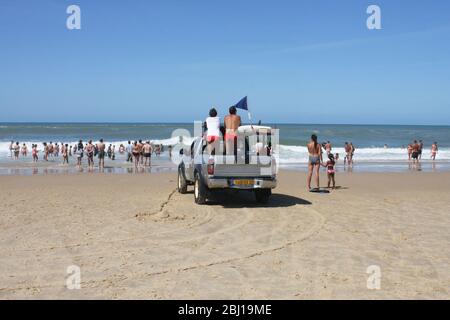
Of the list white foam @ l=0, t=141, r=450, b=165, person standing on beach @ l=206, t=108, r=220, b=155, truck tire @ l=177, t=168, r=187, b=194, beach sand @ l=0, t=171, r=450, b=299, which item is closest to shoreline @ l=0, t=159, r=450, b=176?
white foam @ l=0, t=141, r=450, b=165

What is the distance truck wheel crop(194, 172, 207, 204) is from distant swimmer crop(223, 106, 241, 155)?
1061 millimetres

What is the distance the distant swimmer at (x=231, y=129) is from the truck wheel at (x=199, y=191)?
106cm

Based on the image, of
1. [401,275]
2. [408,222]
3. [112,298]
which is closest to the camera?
[112,298]

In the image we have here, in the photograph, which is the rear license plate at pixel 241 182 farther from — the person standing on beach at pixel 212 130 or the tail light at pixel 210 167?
the person standing on beach at pixel 212 130

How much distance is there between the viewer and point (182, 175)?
567 inches

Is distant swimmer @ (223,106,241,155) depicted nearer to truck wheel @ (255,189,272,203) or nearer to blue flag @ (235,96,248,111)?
blue flag @ (235,96,248,111)

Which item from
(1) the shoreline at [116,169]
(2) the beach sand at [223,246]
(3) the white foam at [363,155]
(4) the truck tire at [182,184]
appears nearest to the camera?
(2) the beach sand at [223,246]

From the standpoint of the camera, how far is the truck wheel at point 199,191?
1196 centimetres

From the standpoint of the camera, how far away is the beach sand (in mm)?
5871

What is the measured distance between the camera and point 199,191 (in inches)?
475

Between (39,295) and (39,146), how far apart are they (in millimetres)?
48706

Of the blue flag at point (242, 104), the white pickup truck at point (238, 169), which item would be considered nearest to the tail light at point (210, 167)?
the white pickup truck at point (238, 169)
